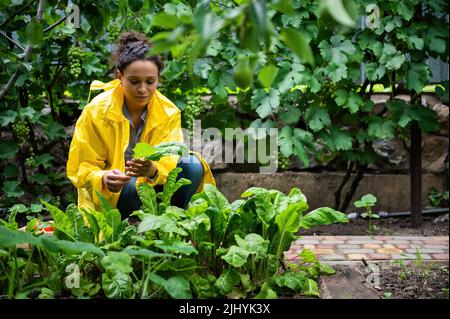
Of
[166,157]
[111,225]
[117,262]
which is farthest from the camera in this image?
[166,157]

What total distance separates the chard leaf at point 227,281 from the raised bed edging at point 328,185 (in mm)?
2237

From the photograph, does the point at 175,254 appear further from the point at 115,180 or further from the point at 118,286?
the point at 115,180

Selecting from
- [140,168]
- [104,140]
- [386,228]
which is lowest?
[386,228]

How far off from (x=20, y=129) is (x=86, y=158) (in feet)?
4.17

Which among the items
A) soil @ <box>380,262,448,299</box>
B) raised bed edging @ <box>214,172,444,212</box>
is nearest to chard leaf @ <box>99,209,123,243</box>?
soil @ <box>380,262,448,299</box>

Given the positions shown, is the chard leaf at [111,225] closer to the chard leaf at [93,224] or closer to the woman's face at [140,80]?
the chard leaf at [93,224]

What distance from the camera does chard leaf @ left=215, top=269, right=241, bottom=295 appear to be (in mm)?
1782

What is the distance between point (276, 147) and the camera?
3.64 metres

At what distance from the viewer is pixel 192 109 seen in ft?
11.6

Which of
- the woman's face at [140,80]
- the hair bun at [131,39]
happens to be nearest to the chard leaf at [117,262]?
the woman's face at [140,80]

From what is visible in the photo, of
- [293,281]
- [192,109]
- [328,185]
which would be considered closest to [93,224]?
[293,281]

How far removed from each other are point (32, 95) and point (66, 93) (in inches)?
13.5
